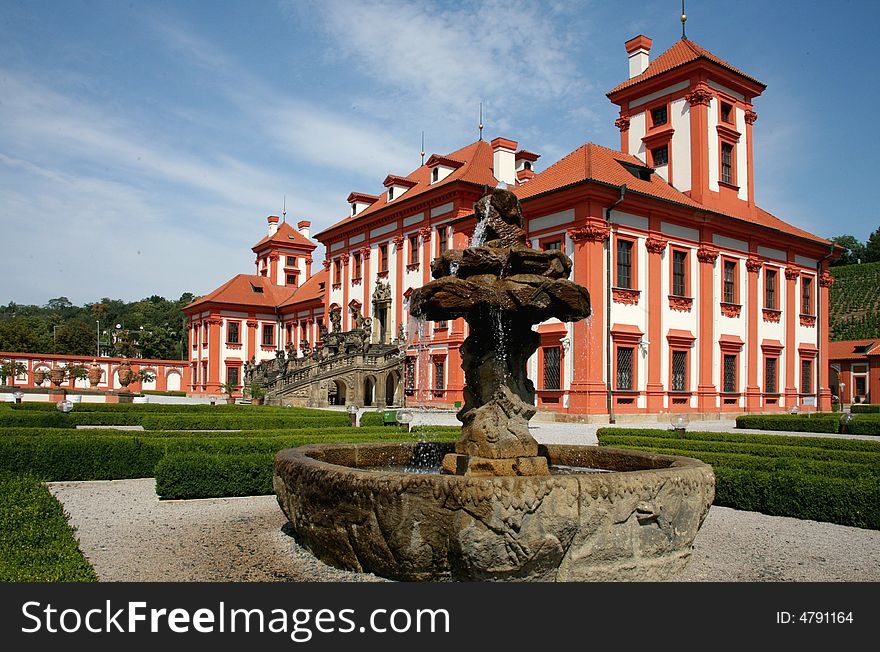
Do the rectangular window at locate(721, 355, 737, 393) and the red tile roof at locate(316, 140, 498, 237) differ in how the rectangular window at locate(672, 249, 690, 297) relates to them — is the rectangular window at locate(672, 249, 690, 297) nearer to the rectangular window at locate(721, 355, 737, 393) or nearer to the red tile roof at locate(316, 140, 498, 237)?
the rectangular window at locate(721, 355, 737, 393)

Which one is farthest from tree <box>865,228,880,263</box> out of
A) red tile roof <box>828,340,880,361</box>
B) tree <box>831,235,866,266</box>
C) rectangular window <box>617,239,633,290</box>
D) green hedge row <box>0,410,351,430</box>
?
green hedge row <box>0,410,351,430</box>

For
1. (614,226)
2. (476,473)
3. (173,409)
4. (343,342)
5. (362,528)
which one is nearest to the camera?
(362,528)

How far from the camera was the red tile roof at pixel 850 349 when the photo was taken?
46312mm

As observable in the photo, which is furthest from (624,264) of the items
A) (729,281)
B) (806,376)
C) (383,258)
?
(383,258)

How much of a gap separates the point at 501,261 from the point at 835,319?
7462 centimetres

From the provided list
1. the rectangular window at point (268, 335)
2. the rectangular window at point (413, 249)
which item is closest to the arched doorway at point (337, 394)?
the rectangular window at point (413, 249)

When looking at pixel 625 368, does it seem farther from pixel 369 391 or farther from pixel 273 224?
pixel 273 224

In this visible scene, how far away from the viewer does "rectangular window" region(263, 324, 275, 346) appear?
177 feet

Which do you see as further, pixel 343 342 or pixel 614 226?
pixel 343 342

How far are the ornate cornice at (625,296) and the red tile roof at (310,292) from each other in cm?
2612

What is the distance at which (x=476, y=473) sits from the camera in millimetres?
6281

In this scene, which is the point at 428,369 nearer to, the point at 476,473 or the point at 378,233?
the point at 378,233

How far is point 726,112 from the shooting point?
31.4 meters

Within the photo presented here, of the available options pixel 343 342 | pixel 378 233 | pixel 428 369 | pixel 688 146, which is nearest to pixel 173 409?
pixel 428 369
